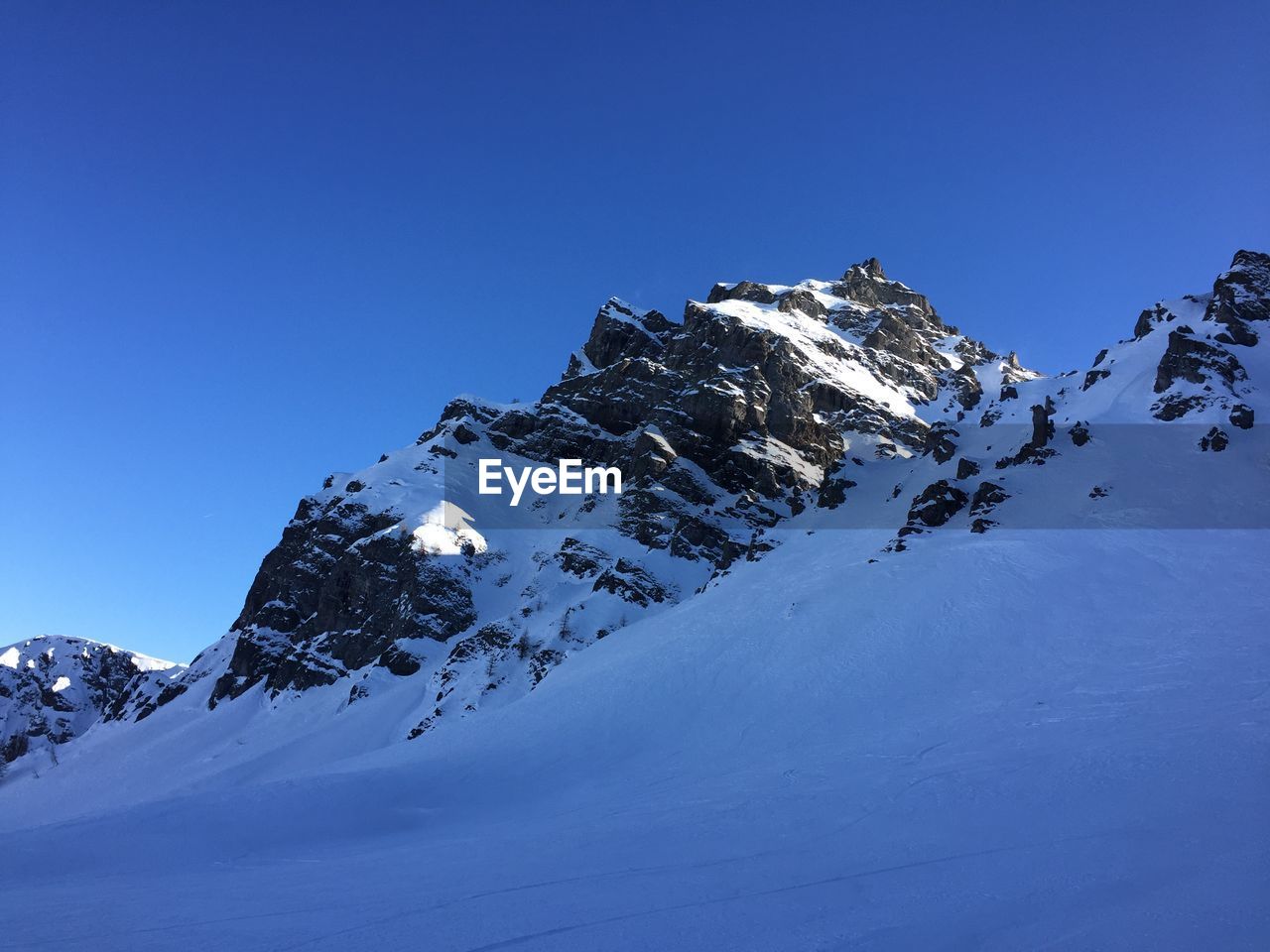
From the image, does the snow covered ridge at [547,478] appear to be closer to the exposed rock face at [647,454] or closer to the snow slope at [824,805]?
the exposed rock face at [647,454]

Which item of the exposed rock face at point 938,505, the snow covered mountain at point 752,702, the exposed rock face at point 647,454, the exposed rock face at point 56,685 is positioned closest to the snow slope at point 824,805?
the snow covered mountain at point 752,702

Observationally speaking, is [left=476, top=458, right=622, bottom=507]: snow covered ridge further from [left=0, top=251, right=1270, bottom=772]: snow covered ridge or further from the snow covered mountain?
the snow covered mountain

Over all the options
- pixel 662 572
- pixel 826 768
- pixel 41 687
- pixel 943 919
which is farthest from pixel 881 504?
pixel 41 687

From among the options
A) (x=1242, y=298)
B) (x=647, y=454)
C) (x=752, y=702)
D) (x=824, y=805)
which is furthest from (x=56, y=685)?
(x=1242, y=298)

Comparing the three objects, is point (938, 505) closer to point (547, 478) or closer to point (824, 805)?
point (824, 805)

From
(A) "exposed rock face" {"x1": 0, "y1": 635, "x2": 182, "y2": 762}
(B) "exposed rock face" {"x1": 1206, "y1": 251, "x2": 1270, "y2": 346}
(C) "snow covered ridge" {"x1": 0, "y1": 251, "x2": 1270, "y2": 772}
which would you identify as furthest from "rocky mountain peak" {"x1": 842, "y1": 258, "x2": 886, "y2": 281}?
(A) "exposed rock face" {"x1": 0, "y1": 635, "x2": 182, "y2": 762}

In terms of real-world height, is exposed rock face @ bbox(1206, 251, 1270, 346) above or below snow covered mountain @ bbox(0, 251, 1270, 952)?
above
